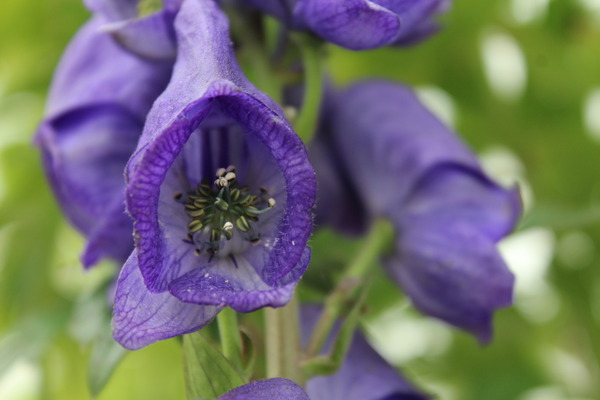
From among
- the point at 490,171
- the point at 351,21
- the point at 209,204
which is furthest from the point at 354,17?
the point at 490,171

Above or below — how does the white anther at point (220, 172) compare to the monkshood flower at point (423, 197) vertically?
Answer: above

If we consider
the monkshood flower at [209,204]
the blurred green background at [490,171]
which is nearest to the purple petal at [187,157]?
the monkshood flower at [209,204]

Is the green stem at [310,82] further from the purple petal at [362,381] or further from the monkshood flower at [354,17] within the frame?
the purple petal at [362,381]

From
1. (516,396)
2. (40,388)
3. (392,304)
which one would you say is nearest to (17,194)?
(40,388)

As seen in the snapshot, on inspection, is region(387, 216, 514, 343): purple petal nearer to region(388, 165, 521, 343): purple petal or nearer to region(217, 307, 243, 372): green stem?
region(388, 165, 521, 343): purple petal

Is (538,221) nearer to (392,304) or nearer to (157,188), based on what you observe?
(392,304)

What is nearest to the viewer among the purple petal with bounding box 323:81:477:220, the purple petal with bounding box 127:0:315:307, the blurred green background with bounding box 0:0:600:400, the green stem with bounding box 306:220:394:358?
the purple petal with bounding box 127:0:315:307

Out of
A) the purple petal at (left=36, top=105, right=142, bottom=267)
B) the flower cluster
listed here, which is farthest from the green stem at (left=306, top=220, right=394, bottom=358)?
the purple petal at (left=36, top=105, right=142, bottom=267)
